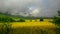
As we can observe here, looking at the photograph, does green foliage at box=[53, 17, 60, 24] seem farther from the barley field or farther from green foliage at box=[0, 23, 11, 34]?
green foliage at box=[0, 23, 11, 34]

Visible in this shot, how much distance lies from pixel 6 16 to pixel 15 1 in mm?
468

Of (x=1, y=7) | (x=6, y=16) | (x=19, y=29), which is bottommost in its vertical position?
(x=19, y=29)

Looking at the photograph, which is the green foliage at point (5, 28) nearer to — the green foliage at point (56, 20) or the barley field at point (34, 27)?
the barley field at point (34, 27)

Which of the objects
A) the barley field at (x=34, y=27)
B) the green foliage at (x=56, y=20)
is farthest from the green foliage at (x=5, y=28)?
the green foliage at (x=56, y=20)

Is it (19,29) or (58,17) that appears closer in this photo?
(19,29)

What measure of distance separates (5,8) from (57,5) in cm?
141

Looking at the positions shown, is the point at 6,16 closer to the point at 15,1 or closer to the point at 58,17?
the point at 15,1

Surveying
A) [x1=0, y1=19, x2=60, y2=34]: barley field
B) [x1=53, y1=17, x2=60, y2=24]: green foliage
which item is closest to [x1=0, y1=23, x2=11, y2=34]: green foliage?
[x1=0, y1=19, x2=60, y2=34]: barley field

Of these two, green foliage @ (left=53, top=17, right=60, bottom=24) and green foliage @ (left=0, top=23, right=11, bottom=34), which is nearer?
green foliage @ (left=0, top=23, right=11, bottom=34)

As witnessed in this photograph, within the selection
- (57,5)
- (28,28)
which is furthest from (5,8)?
(57,5)

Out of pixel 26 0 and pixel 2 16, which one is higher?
pixel 26 0

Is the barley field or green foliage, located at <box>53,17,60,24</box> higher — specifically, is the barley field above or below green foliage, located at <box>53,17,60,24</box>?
below

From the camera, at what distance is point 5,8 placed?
408 centimetres

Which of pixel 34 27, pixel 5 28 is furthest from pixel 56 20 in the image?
pixel 5 28
